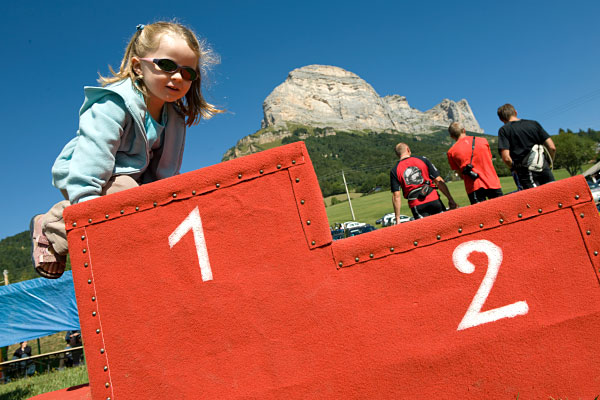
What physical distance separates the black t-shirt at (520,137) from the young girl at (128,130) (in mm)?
4537

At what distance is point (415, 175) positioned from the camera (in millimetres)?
5617

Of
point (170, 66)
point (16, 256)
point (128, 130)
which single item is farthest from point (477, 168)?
point (16, 256)

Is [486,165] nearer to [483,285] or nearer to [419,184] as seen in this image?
[419,184]

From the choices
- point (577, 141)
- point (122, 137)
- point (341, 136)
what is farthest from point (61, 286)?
point (341, 136)

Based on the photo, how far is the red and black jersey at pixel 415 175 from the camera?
5.59 metres

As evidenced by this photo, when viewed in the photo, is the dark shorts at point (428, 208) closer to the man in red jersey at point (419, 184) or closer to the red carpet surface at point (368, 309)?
the man in red jersey at point (419, 184)

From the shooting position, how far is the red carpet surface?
58.2 inches

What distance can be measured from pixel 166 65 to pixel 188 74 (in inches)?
5.1

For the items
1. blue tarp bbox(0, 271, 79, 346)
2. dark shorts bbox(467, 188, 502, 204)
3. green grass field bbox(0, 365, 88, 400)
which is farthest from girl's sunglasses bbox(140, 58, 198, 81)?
blue tarp bbox(0, 271, 79, 346)

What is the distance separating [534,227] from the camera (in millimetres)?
1503

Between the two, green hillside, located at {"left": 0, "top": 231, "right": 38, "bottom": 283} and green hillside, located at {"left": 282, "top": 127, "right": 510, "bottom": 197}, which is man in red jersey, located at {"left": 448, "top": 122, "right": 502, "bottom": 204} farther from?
green hillside, located at {"left": 282, "top": 127, "right": 510, "bottom": 197}

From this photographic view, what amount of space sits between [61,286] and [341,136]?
144 m

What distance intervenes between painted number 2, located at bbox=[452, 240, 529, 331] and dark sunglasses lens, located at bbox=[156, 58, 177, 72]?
1732 millimetres

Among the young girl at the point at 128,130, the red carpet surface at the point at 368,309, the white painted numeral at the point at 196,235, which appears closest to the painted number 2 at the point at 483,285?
the red carpet surface at the point at 368,309
